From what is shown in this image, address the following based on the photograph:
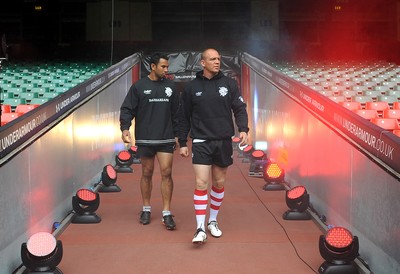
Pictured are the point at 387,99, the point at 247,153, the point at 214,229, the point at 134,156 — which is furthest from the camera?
the point at 387,99

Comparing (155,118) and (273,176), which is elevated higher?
(155,118)

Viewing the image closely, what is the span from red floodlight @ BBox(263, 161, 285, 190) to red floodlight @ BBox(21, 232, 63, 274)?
13.6ft

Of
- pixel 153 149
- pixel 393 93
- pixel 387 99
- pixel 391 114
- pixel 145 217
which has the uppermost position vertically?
pixel 393 93

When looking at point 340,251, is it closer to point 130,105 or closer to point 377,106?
point 130,105

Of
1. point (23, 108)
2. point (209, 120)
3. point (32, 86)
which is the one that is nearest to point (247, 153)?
point (23, 108)

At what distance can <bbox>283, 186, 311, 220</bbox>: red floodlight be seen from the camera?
5879 mm

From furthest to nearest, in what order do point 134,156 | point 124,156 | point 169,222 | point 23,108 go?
point 134,156 → point 23,108 → point 124,156 → point 169,222

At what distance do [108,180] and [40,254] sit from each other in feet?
11.8

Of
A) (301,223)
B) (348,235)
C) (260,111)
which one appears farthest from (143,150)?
(260,111)

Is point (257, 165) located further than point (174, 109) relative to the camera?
Yes

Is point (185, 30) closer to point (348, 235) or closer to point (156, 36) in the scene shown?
point (156, 36)

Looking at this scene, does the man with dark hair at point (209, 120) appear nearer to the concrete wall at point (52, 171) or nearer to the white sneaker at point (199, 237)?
the white sneaker at point (199, 237)

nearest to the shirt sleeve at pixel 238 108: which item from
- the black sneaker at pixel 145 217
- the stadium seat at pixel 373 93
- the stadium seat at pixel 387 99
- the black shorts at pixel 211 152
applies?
the black shorts at pixel 211 152

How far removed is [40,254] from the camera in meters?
3.94
